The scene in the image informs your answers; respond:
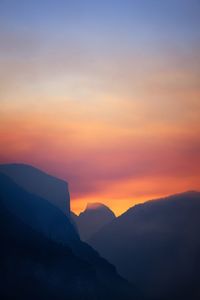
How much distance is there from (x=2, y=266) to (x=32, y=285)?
13.3 m

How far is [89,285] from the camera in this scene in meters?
186

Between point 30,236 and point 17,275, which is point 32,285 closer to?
point 17,275

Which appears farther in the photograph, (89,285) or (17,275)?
(89,285)

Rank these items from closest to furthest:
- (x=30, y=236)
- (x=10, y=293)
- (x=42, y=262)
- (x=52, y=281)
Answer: (x=10, y=293) → (x=52, y=281) → (x=42, y=262) → (x=30, y=236)

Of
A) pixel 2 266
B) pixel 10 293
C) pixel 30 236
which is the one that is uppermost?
pixel 30 236

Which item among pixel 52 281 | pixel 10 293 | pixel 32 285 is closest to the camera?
pixel 10 293

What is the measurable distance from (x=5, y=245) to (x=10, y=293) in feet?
108

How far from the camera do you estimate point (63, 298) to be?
158625 millimetres

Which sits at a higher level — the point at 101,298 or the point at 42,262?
the point at 42,262

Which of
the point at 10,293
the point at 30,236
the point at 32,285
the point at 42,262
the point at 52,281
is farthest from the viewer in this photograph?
the point at 30,236

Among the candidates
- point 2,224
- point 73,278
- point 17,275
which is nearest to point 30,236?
point 2,224

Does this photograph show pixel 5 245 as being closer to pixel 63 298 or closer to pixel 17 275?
pixel 17 275

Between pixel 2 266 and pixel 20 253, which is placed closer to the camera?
pixel 2 266

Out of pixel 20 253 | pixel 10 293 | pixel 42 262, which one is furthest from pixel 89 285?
pixel 10 293
